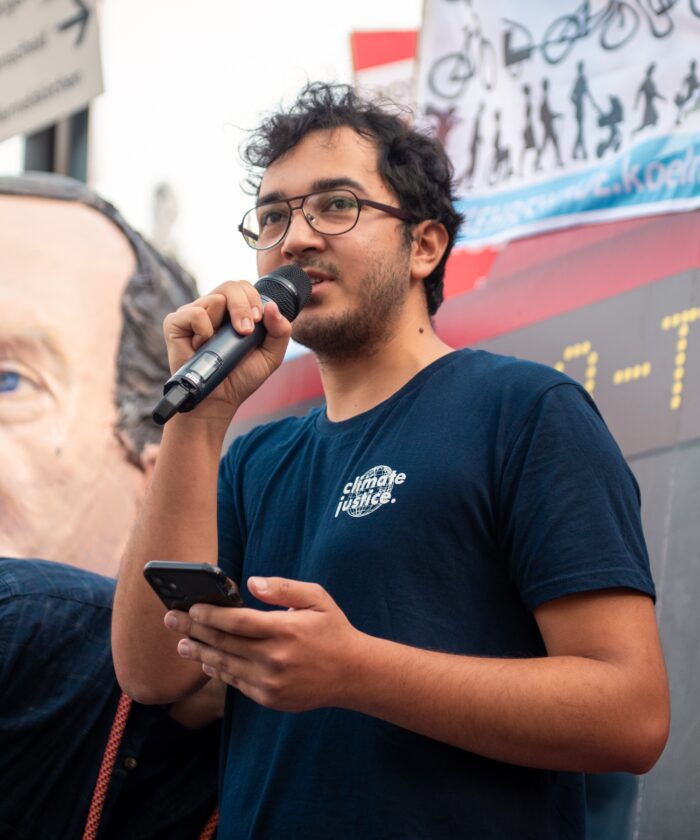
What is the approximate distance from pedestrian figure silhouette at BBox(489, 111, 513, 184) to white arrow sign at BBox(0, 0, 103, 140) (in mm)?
1262

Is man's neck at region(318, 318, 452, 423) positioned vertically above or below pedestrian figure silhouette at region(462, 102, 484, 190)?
below

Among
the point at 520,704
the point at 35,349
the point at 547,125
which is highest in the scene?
the point at 547,125

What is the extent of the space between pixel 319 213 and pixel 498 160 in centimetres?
83

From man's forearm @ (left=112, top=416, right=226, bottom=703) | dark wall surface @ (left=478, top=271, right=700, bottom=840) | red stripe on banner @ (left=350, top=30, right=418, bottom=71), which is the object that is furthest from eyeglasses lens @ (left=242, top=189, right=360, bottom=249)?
red stripe on banner @ (left=350, top=30, right=418, bottom=71)

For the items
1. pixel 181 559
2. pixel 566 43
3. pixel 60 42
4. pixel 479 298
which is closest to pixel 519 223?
pixel 479 298

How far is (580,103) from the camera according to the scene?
235cm

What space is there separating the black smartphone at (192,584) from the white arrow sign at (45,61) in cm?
229

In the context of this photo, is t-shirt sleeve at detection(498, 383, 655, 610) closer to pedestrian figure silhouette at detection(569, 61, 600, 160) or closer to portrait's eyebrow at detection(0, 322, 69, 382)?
pedestrian figure silhouette at detection(569, 61, 600, 160)

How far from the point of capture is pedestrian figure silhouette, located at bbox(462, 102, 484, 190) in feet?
8.41

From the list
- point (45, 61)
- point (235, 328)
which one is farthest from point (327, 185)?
point (45, 61)

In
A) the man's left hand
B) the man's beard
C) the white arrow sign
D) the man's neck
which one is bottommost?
the man's left hand

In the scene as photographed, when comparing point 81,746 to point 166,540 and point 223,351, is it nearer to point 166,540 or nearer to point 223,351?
point 166,540

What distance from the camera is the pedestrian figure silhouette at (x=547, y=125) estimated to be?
2395mm

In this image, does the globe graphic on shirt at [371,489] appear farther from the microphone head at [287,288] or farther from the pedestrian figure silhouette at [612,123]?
the pedestrian figure silhouette at [612,123]
